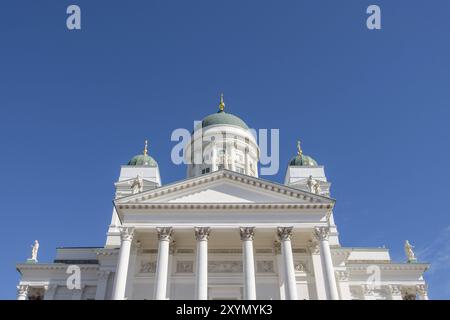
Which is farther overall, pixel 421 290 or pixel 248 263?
pixel 421 290

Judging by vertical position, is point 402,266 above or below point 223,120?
below

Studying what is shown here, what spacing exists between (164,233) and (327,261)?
9237 mm

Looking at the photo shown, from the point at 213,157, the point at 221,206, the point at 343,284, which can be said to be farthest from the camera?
the point at 213,157

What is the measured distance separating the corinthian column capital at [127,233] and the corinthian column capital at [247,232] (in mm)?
6265

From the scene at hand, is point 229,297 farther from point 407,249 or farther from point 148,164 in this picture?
point 148,164

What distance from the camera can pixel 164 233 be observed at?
2280cm

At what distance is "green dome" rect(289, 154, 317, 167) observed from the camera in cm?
3844

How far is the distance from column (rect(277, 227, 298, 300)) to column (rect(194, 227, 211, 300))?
13.9ft

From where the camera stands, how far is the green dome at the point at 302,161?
126ft

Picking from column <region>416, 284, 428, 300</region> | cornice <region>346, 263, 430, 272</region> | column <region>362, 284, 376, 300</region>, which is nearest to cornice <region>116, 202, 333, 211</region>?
column <region>362, 284, 376, 300</region>

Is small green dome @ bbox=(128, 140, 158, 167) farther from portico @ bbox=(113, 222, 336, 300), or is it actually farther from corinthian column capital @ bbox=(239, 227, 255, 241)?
corinthian column capital @ bbox=(239, 227, 255, 241)

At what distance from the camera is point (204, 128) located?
41531 millimetres

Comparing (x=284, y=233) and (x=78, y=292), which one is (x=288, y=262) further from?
(x=78, y=292)

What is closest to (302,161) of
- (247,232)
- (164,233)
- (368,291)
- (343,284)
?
(368,291)
